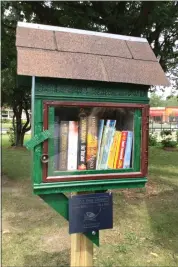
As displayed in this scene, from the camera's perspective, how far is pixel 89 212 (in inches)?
61.7

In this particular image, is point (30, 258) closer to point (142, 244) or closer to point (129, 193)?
point (142, 244)

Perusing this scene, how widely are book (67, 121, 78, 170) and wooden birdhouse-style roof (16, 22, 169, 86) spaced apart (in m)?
0.28

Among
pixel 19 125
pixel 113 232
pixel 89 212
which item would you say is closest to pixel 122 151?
pixel 89 212

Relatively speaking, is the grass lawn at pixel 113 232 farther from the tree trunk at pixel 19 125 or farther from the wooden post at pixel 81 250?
the tree trunk at pixel 19 125

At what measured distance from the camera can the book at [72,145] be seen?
1.54m

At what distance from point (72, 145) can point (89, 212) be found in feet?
1.27

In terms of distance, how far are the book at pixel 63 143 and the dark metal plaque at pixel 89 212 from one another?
0.19 m

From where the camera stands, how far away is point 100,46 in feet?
5.24

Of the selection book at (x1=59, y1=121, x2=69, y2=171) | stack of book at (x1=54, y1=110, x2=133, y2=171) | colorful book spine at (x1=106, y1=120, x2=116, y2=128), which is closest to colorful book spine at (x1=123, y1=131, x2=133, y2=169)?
stack of book at (x1=54, y1=110, x2=133, y2=171)

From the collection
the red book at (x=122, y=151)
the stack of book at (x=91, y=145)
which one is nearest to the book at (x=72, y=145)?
the stack of book at (x=91, y=145)

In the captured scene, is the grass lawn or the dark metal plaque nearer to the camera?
the dark metal plaque

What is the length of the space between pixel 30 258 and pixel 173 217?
203 cm

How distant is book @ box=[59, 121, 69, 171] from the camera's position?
152 cm

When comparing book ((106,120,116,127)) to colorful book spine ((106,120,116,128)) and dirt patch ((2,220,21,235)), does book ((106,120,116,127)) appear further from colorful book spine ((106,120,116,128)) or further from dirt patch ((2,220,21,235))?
dirt patch ((2,220,21,235))
